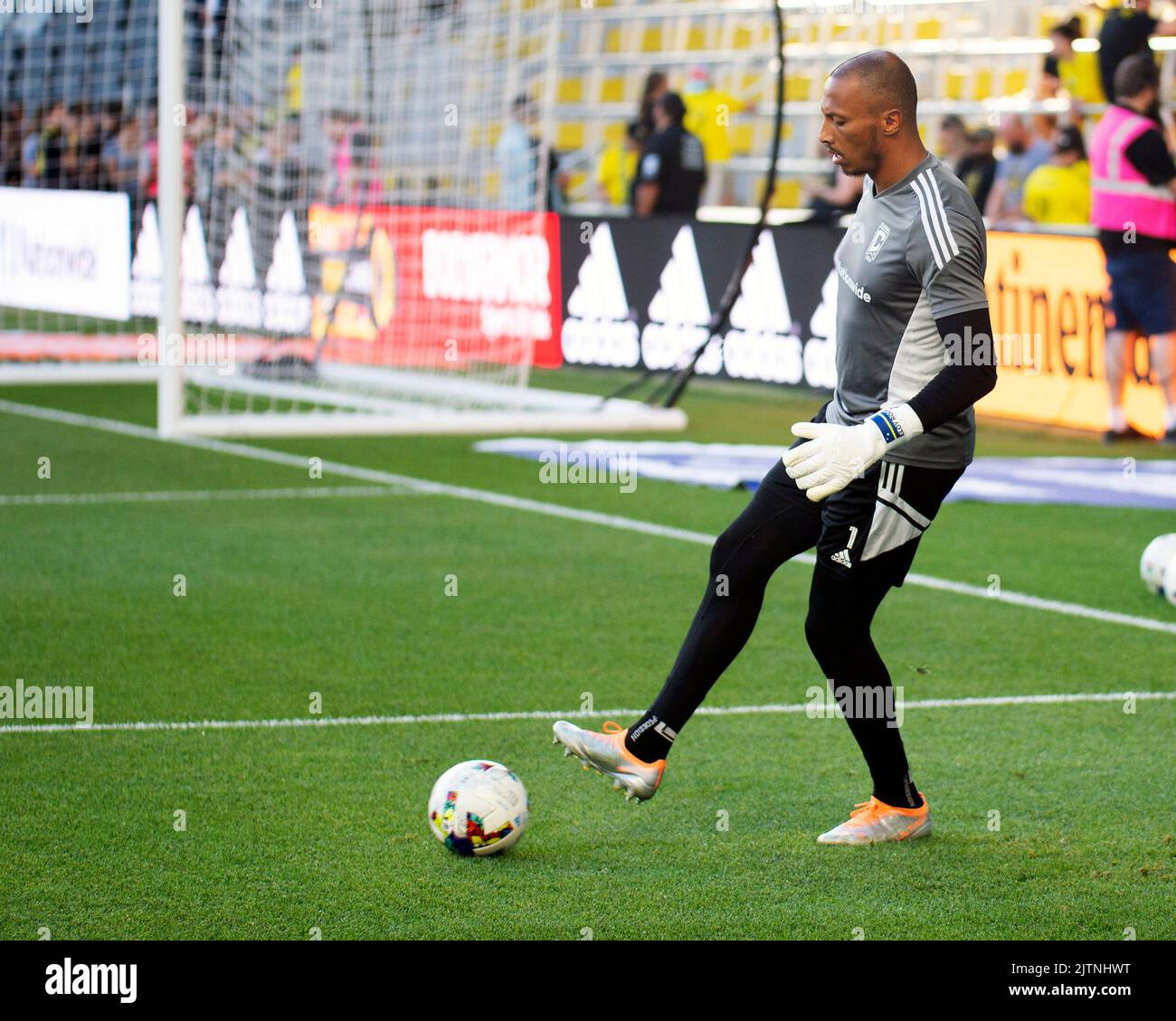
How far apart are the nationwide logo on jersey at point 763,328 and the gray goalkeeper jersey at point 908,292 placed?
1048cm

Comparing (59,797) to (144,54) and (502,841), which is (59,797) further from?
(144,54)

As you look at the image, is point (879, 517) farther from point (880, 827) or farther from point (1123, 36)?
point (1123, 36)

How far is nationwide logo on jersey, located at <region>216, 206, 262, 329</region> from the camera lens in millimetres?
16547

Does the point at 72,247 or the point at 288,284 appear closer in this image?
the point at 288,284

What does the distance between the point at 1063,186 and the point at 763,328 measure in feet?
8.68

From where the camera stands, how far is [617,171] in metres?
21.5

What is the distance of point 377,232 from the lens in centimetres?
1518

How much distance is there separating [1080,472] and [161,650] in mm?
6603

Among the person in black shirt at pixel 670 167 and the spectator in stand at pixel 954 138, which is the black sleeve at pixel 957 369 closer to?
the spectator in stand at pixel 954 138

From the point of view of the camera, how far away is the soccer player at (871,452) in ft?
14.9

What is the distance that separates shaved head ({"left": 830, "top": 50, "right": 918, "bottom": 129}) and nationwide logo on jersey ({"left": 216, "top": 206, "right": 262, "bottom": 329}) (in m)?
12.0

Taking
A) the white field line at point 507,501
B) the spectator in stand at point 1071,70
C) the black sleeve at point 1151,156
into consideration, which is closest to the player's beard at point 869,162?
the white field line at point 507,501
